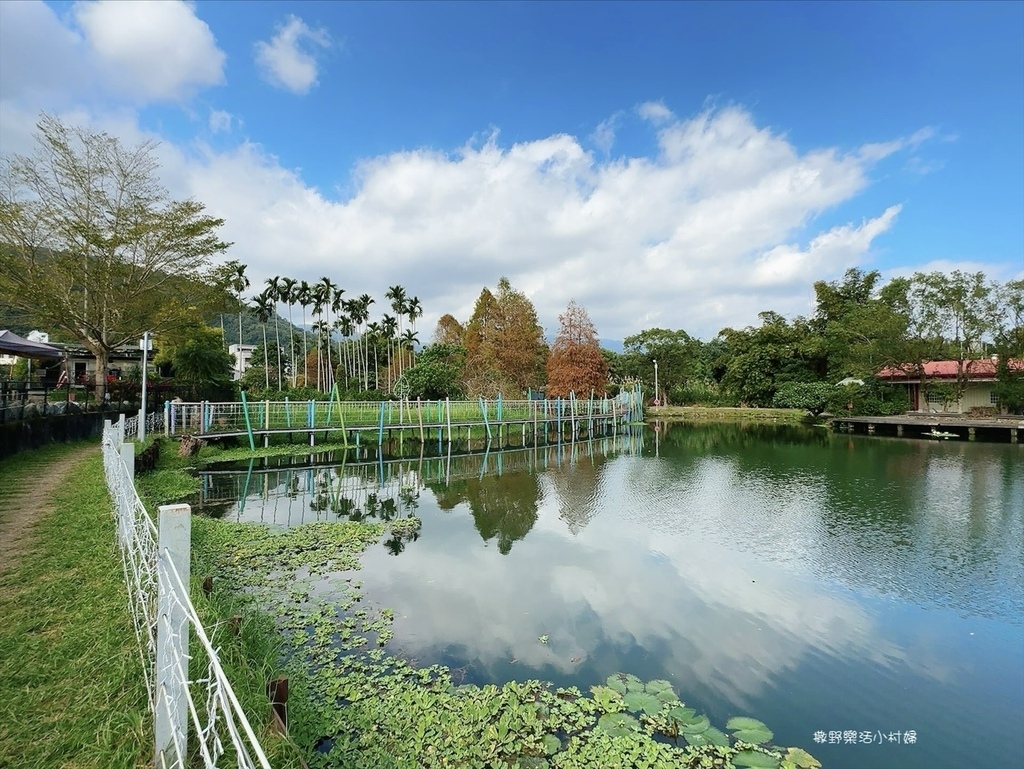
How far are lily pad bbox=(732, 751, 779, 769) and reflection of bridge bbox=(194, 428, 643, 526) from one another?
701 cm

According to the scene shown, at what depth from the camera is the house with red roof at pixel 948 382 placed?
23.9 meters

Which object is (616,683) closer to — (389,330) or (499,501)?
(499,501)

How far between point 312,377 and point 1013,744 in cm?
4752

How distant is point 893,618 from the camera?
5137mm

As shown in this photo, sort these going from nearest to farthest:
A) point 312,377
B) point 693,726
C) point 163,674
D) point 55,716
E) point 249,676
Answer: point 163,674, point 55,716, point 249,676, point 693,726, point 312,377

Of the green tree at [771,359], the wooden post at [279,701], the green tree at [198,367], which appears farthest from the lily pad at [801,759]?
the green tree at [771,359]

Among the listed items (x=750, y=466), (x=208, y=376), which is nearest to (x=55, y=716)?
(x=750, y=466)

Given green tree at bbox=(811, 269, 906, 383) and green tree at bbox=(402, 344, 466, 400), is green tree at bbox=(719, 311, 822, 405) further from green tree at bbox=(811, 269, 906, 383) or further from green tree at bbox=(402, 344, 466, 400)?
green tree at bbox=(402, 344, 466, 400)

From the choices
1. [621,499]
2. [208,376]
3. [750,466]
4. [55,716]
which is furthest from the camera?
[208,376]

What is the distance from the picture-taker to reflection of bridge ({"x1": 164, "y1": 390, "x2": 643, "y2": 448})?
15.1 m

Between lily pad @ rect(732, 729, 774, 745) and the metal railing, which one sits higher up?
the metal railing

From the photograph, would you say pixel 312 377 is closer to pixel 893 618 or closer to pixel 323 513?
pixel 323 513

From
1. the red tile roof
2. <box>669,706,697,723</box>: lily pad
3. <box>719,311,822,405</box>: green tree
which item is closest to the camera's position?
<box>669,706,697,723</box>: lily pad

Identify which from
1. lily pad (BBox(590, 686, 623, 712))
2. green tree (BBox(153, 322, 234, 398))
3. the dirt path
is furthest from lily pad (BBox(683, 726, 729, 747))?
green tree (BBox(153, 322, 234, 398))
